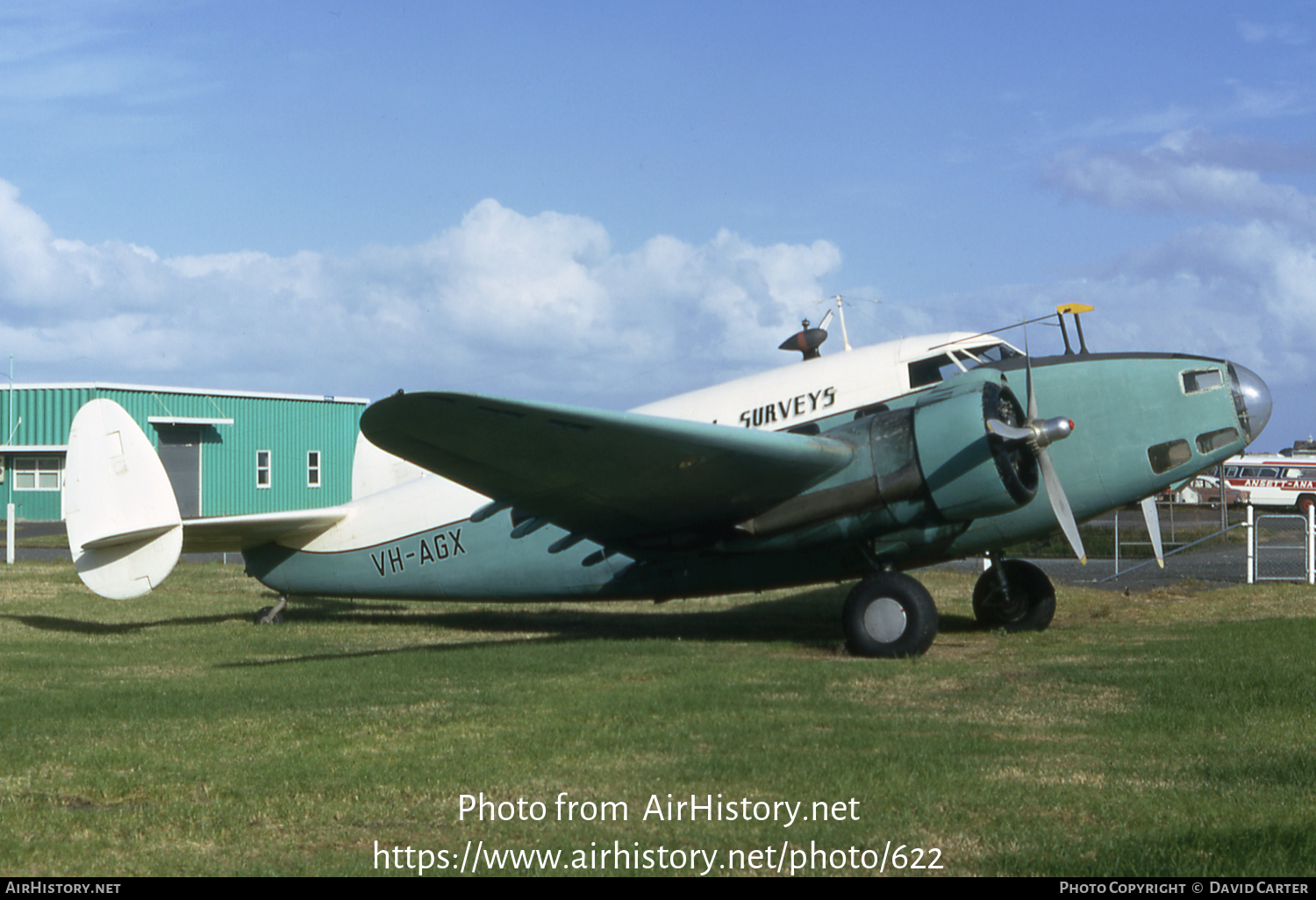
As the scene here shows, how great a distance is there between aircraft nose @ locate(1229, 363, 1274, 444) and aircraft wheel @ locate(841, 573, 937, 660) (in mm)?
3746

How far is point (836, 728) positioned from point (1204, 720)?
2.28 m

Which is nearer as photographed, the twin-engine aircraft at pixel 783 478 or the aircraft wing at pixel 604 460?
the aircraft wing at pixel 604 460

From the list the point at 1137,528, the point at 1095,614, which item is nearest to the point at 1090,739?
the point at 1095,614

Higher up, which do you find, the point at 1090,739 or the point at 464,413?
the point at 464,413

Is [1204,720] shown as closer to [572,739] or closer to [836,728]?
[836,728]

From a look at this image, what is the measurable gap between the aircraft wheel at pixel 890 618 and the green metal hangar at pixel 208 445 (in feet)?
111

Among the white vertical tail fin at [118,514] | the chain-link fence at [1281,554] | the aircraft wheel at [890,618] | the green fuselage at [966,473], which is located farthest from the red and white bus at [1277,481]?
the white vertical tail fin at [118,514]

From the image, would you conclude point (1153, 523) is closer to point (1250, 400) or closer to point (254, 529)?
point (1250, 400)

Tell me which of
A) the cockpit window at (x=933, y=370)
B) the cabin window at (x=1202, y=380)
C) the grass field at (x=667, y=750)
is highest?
the cockpit window at (x=933, y=370)

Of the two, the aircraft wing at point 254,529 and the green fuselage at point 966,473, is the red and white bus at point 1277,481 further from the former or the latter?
the aircraft wing at point 254,529

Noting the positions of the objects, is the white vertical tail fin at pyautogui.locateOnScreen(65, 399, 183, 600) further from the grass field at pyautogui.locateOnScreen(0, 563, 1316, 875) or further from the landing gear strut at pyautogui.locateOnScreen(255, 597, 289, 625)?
the landing gear strut at pyautogui.locateOnScreen(255, 597, 289, 625)

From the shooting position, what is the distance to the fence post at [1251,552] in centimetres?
1767

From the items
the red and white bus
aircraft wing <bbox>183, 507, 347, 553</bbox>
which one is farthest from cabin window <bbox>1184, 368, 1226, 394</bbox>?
the red and white bus
